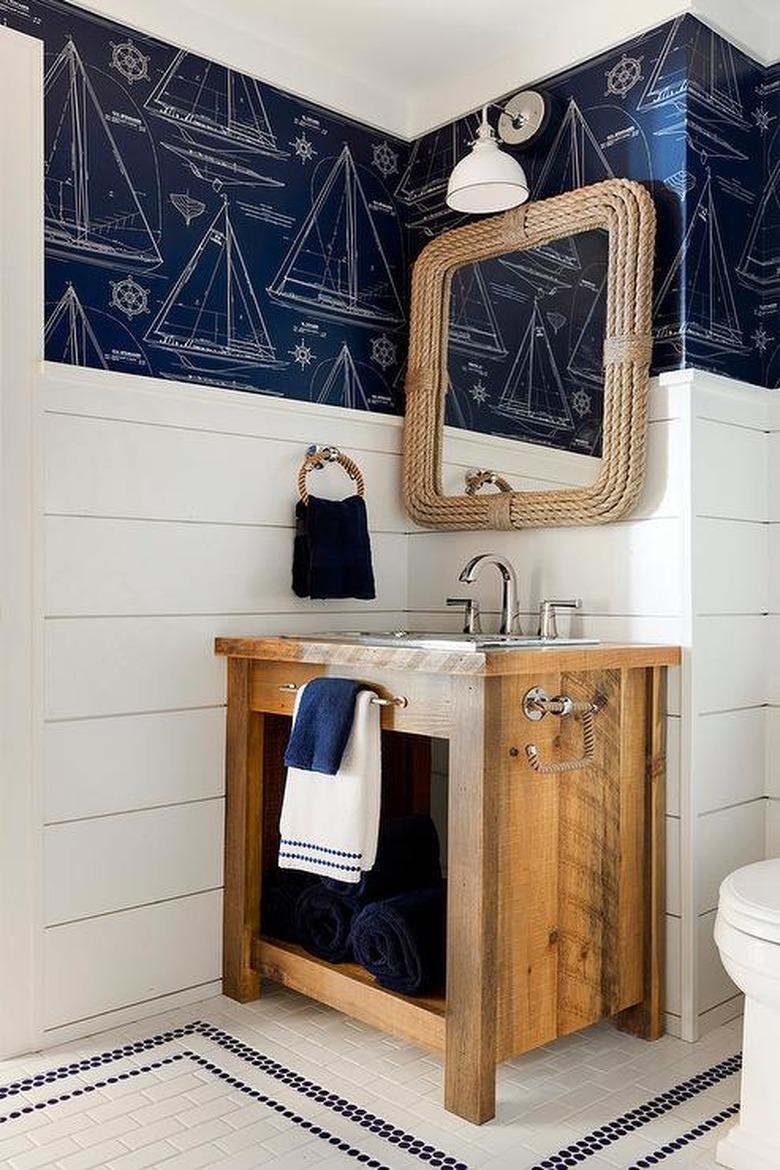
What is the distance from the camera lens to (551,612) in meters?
2.51

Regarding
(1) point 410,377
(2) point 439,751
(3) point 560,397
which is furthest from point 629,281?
(2) point 439,751

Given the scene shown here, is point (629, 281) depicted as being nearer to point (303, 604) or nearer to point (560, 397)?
point (560, 397)

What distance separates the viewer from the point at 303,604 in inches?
106

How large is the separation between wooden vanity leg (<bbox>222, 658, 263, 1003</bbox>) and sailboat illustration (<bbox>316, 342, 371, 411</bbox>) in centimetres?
76

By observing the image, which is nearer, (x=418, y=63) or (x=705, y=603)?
(x=705, y=603)

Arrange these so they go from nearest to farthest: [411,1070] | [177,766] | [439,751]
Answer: [411,1070]
[177,766]
[439,751]

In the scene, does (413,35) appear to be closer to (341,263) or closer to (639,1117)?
(341,263)

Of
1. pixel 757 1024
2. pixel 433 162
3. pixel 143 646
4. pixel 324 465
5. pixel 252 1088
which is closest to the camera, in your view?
pixel 757 1024

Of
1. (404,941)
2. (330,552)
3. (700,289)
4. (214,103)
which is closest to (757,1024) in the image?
(404,941)

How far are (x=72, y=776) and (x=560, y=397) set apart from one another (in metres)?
1.43

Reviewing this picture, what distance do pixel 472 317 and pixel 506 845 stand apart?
4.77 ft

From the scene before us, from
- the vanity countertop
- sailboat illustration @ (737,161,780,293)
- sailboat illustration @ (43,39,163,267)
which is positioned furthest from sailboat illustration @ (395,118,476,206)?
the vanity countertop

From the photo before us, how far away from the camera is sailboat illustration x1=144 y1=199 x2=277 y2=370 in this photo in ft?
8.00

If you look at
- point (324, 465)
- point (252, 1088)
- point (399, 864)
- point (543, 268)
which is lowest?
point (252, 1088)
